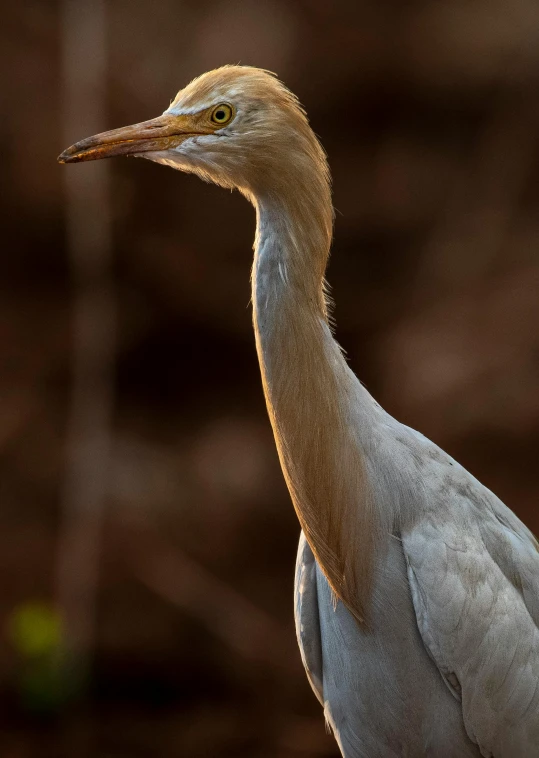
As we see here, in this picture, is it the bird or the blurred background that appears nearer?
the bird

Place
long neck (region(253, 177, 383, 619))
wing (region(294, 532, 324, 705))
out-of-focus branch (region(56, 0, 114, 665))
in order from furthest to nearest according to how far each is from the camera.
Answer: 1. out-of-focus branch (region(56, 0, 114, 665))
2. wing (region(294, 532, 324, 705))
3. long neck (region(253, 177, 383, 619))

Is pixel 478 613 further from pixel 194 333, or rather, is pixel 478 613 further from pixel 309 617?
pixel 194 333

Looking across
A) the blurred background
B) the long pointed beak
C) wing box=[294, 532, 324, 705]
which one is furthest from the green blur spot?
the long pointed beak

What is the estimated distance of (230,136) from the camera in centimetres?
174

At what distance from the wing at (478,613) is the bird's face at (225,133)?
0.68m

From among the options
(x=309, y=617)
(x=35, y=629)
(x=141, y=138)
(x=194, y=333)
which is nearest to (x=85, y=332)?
(x=194, y=333)

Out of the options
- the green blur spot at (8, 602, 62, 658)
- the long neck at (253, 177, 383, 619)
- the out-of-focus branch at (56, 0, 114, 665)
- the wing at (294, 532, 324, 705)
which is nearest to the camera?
the long neck at (253, 177, 383, 619)

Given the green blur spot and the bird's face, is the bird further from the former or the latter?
the green blur spot

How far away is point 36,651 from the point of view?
4.49m

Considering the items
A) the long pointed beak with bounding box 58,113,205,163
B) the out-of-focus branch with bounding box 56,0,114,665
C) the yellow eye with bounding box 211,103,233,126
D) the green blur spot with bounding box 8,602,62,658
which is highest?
the yellow eye with bounding box 211,103,233,126

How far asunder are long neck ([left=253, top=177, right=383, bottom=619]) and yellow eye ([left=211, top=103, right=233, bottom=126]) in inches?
6.1

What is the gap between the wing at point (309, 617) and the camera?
81.0 inches

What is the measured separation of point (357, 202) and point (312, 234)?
3442mm

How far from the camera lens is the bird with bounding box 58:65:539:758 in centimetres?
172
